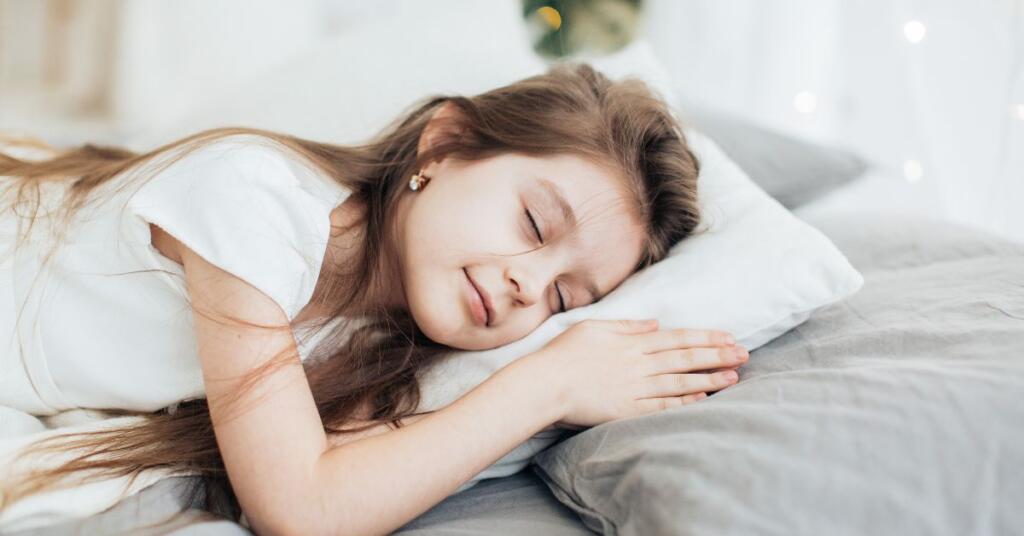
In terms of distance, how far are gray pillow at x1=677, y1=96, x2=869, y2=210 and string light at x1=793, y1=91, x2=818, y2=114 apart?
25.1 inches

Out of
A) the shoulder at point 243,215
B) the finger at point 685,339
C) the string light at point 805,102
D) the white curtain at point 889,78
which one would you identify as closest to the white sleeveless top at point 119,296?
the shoulder at point 243,215

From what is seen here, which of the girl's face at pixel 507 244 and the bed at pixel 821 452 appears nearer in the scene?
the bed at pixel 821 452

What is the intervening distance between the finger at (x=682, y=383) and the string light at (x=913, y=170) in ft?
3.74

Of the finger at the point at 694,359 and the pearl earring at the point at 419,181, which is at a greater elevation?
the pearl earring at the point at 419,181

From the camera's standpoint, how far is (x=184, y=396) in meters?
1.06

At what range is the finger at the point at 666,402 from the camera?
955 mm

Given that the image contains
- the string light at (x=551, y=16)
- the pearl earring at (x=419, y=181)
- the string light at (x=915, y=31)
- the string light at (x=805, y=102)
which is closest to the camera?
the pearl earring at (x=419, y=181)

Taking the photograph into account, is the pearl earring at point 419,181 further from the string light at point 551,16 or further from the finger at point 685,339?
the string light at point 551,16

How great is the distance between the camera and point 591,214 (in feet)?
3.53

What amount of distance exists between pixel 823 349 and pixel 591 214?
31 cm

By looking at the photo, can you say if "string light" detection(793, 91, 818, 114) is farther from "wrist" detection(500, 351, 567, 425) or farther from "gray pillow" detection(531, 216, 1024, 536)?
"wrist" detection(500, 351, 567, 425)

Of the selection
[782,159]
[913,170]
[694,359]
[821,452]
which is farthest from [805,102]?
[821,452]

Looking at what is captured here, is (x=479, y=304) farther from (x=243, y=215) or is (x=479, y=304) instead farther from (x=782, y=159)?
(x=782, y=159)

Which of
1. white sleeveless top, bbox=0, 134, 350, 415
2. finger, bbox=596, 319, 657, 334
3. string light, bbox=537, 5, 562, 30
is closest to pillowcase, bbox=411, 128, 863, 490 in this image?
finger, bbox=596, 319, 657, 334
